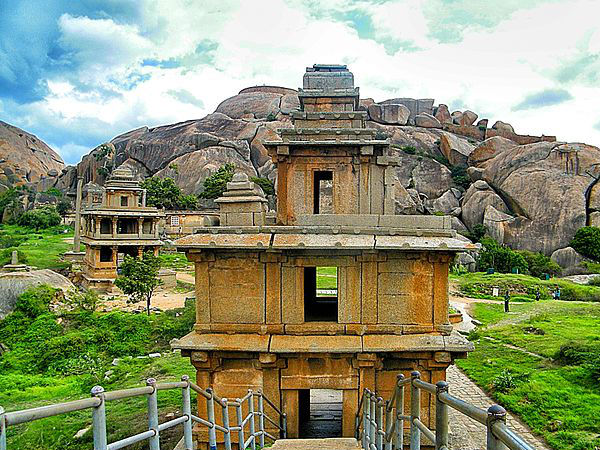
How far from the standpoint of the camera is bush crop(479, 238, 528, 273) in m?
43.5

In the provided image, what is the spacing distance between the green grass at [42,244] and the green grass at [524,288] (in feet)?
104

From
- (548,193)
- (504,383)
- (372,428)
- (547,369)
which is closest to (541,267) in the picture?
(548,193)

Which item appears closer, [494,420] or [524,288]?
[494,420]

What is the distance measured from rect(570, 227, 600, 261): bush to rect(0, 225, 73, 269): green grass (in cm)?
4454

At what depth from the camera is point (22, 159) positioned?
92.1 m

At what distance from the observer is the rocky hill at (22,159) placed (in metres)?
86.1

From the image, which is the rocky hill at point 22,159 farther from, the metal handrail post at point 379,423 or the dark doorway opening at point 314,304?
the metal handrail post at point 379,423

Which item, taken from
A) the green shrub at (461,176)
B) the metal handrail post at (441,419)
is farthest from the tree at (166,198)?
the metal handrail post at (441,419)

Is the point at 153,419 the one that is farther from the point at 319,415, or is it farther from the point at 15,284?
the point at 15,284

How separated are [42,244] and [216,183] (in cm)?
1925

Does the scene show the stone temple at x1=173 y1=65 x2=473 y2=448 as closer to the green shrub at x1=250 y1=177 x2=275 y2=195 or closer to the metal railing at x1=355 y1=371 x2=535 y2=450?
the metal railing at x1=355 y1=371 x2=535 y2=450

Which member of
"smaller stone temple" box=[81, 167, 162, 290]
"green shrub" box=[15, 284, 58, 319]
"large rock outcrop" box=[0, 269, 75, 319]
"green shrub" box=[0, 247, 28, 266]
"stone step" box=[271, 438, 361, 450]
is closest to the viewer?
"stone step" box=[271, 438, 361, 450]

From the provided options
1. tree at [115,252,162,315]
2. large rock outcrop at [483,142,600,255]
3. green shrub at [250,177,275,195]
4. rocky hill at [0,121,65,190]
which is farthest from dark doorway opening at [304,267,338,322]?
rocky hill at [0,121,65,190]

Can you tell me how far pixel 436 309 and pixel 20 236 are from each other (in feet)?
176
